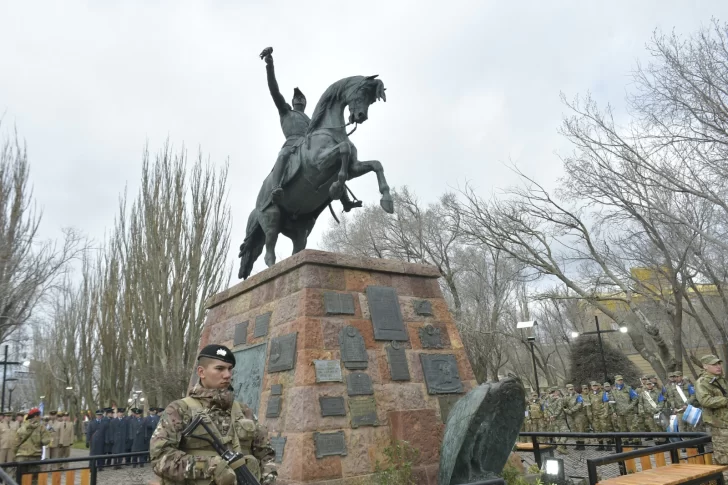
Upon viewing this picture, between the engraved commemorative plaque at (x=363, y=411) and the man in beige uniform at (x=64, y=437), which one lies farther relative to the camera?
the man in beige uniform at (x=64, y=437)

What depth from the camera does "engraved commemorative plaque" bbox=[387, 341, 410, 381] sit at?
6023 mm

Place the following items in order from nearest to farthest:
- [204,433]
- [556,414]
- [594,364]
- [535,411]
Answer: [204,433]
[556,414]
[535,411]
[594,364]

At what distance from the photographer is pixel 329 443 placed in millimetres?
5258

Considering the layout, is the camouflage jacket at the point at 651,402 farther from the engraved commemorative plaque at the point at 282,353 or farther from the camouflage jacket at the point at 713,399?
the engraved commemorative plaque at the point at 282,353

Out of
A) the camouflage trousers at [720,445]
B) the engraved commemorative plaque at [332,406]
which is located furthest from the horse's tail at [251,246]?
the camouflage trousers at [720,445]

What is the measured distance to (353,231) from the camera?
26.9 metres

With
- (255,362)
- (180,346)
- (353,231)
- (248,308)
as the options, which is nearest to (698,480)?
(255,362)

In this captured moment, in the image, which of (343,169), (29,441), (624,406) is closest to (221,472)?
(343,169)

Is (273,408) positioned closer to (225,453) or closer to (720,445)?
(225,453)

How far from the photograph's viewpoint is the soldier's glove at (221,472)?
8.48 feet

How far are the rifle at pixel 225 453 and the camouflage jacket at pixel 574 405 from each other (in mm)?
14343

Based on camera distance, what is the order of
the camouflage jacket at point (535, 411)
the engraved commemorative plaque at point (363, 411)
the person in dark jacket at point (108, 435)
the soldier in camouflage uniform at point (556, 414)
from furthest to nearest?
the camouflage jacket at point (535, 411)
the person in dark jacket at point (108, 435)
the soldier in camouflage uniform at point (556, 414)
the engraved commemorative plaque at point (363, 411)

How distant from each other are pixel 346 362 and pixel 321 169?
291 cm

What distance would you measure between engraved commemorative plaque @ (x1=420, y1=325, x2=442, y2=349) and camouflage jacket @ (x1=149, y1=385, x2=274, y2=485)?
3.62 metres
